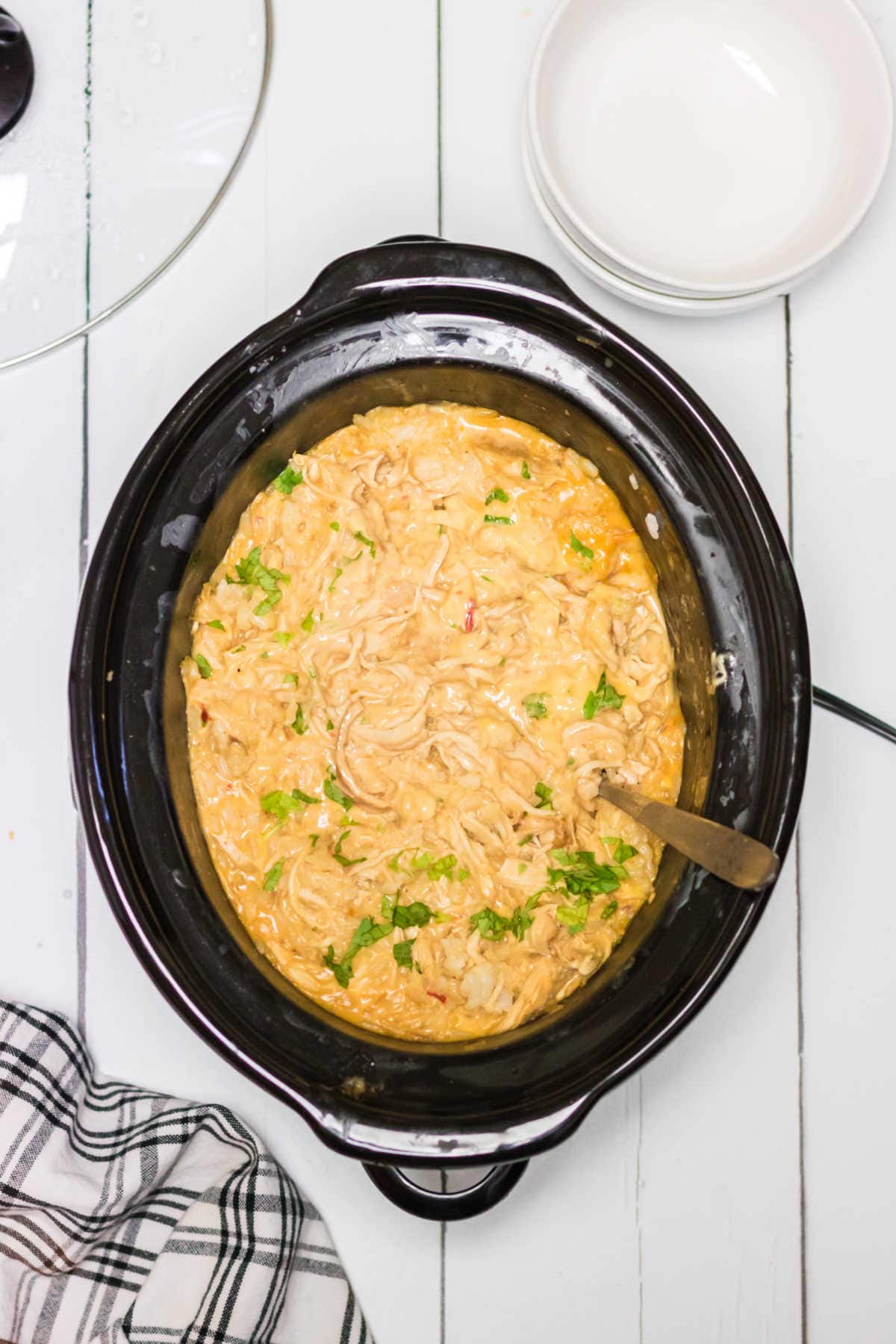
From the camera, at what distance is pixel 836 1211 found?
2125mm

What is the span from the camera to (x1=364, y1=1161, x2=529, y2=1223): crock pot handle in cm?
182

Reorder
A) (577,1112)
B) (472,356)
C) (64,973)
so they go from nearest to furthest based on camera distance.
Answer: (577,1112), (472,356), (64,973)

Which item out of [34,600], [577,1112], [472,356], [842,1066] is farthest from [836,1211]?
[34,600]

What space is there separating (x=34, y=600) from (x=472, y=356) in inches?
35.9

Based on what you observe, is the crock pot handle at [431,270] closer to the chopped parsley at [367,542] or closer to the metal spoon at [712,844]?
the chopped parsley at [367,542]

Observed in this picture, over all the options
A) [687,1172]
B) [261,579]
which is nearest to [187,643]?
[261,579]

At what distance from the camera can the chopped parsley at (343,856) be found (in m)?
1.82

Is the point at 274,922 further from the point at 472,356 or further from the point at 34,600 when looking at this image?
the point at 472,356

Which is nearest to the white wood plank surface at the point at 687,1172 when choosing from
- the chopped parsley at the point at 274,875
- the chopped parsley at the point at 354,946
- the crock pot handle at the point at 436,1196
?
the crock pot handle at the point at 436,1196

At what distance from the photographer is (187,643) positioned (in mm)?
1829

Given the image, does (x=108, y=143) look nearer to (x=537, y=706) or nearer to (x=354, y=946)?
(x=537, y=706)

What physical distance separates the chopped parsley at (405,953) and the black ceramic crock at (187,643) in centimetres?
12

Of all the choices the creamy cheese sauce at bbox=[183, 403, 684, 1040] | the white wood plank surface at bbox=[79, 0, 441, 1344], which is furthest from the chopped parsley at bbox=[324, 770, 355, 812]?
the white wood plank surface at bbox=[79, 0, 441, 1344]

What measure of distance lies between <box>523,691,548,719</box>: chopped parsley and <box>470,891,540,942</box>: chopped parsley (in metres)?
0.27
